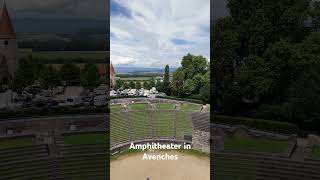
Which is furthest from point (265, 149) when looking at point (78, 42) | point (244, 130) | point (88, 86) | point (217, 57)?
point (78, 42)

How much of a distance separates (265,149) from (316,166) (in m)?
2.51

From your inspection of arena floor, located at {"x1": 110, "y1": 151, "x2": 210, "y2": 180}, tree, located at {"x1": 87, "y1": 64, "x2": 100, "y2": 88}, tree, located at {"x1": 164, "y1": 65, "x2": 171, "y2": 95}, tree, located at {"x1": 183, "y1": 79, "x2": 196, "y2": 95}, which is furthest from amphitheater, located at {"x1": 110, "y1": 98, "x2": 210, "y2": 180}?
tree, located at {"x1": 87, "y1": 64, "x2": 100, "y2": 88}

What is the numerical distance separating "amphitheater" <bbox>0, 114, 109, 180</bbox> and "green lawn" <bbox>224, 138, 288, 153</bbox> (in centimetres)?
597

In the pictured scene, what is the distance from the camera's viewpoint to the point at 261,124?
20.6m

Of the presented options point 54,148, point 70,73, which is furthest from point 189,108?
point 54,148

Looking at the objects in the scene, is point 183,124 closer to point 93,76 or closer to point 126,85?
point 126,85

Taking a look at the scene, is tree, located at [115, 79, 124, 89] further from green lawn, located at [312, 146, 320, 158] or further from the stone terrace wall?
green lawn, located at [312, 146, 320, 158]

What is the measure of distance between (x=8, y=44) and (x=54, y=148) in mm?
6397

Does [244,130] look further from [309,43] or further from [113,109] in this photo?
[113,109]

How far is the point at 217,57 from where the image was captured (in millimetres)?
21703

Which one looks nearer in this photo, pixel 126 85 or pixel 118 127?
pixel 126 85

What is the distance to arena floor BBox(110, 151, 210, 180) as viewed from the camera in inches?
Result: 721

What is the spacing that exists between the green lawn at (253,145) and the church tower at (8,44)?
11518mm

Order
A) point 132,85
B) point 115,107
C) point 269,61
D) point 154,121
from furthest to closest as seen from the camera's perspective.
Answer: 1. point 154,121
2. point 115,107
3. point 269,61
4. point 132,85
